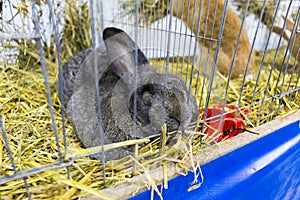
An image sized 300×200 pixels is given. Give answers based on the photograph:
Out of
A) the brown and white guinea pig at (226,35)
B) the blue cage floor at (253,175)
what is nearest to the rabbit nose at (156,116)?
the blue cage floor at (253,175)

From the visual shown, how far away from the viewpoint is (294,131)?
1.17 metres

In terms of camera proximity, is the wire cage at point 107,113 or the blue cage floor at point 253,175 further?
the blue cage floor at point 253,175

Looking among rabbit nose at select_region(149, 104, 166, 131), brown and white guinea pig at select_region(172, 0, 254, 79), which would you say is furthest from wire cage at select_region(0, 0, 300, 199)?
brown and white guinea pig at select_region(172, 0, 254, 79)

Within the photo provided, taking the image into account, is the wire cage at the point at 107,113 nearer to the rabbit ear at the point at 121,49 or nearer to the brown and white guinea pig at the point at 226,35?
the rabbit ear at the point at 121,49

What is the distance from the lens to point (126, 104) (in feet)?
3.37

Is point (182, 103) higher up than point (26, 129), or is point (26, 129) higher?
point (182, 103)

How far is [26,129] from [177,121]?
728mm

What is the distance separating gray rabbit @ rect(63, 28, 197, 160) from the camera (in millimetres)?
891

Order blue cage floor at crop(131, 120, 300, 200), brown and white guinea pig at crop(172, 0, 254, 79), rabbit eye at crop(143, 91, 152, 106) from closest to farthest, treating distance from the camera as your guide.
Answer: blue cage floor at crop(131, 120, 300, 200) → rabbit eye at crop(143, 91, 152, 106) → brown and white guinea pig at crop(172, 0, 254, 79)

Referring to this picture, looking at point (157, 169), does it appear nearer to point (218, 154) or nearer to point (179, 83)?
point (218, 154)

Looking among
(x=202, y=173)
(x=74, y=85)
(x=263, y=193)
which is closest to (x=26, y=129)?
(x=74, y=85)

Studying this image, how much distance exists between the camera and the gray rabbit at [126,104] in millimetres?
891

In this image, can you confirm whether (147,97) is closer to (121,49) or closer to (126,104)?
(126,104)

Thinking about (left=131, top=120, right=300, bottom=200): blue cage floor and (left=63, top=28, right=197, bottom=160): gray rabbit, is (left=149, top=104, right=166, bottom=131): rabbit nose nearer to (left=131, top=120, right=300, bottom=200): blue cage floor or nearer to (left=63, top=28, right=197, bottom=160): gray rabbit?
(left=63, top=28, right=197, bottom=160): gray rabbit
